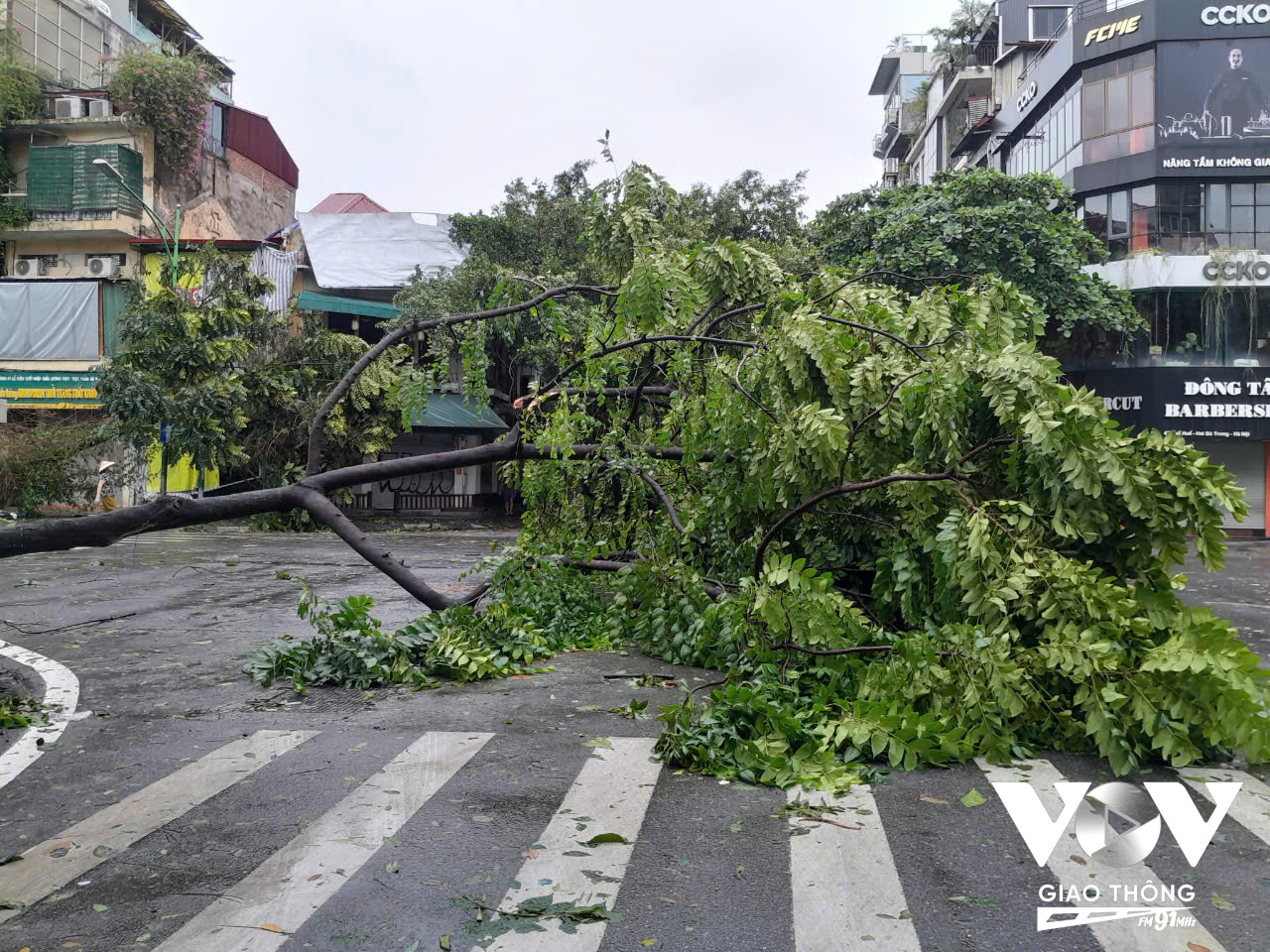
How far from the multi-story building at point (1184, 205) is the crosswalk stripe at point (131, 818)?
26.3 m

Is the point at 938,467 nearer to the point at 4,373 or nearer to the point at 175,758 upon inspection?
the point at 175,758

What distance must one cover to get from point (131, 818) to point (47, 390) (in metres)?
31.1

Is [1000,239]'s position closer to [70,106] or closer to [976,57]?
[976,57]

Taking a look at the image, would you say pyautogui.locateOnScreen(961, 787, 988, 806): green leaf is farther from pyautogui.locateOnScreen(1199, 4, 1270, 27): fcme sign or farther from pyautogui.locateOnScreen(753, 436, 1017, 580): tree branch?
pyautogui.locateOnScreen(1199, 4, 1270, 27): fcme sign

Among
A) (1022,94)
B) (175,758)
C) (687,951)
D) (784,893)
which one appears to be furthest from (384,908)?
(1022,94)

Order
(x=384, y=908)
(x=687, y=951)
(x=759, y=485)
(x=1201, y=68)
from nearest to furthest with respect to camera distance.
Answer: (x=687, y=951) < (x=384, y=908) < (x=759, y=485) < (x=1201, y=68)

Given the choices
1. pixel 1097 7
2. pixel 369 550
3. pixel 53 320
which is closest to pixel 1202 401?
pixel 1097 7

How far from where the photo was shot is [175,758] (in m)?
6.02

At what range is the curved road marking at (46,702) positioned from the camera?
19.8 feet

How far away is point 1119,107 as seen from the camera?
94.5 ft

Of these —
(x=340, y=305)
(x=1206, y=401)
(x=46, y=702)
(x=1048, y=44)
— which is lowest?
(x=46, y=702)

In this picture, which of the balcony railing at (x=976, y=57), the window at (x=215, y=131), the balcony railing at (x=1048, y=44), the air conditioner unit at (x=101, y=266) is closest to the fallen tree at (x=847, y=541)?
the balcony railing at (x=1048, y=44)

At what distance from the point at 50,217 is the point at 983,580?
3383 cm
